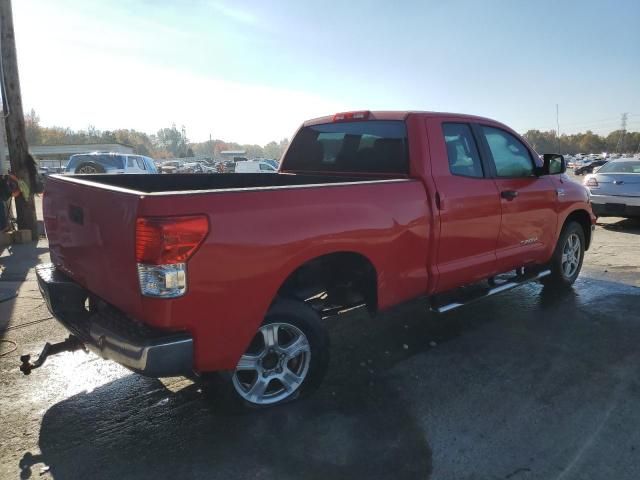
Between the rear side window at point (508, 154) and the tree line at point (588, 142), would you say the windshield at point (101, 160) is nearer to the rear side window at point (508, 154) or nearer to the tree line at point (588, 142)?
the rear side window at point (508, 154)

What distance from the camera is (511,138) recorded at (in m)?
5.00

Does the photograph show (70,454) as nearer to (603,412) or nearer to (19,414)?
(19,414)

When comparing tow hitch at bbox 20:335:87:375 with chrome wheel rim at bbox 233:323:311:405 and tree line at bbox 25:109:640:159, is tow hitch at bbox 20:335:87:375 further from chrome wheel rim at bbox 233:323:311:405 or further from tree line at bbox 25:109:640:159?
tree line at bbox 25:109:640:159

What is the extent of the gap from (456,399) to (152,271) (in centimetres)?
225

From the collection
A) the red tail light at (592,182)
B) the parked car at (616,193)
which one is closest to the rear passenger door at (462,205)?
the parked car at (616,193)

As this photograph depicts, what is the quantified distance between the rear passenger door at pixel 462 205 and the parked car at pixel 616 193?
7.62 meters

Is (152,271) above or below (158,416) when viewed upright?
above

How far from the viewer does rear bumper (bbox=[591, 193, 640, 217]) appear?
10.4 meters

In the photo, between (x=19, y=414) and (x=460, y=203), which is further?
(x=460, y=203)

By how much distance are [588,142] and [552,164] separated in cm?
14752

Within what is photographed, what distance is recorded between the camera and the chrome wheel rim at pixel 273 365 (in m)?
3.14

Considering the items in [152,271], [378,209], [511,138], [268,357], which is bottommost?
[268,357]

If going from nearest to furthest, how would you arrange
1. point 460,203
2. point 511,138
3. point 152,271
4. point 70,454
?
1. point 152,271
2. point 70,454
3. point 460,203
4. point 511,138

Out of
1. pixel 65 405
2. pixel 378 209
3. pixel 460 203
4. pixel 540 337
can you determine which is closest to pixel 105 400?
pixel 65 405
